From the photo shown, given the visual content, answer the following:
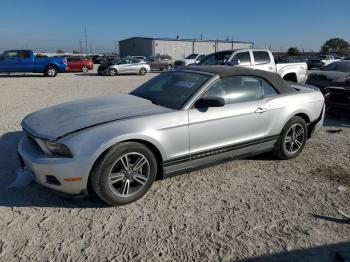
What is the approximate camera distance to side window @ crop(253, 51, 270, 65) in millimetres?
12000

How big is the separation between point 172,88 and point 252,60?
8.12m

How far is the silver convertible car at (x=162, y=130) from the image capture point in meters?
3.39

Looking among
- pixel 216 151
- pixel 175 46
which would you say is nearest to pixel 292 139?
pixel 216 151

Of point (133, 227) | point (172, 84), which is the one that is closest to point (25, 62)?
point (172, 84)

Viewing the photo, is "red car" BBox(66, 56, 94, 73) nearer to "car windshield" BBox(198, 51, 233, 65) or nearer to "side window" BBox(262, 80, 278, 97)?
"car windshield" BBox(198, 51, 233, 65)

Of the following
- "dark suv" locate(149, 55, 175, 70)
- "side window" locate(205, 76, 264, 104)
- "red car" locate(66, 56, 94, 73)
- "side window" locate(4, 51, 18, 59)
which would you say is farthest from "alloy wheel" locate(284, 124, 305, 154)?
"dark suv" locate(149, 55, 175, 70)

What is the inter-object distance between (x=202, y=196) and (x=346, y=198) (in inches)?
67.7

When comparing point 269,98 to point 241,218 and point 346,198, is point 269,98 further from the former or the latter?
point 241,218

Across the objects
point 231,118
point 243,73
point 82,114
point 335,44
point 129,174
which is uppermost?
point 335,44

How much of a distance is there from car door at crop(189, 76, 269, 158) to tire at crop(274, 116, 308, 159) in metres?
0.47

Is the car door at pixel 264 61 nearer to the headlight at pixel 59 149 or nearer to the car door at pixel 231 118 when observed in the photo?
the car door at pixel 231 118

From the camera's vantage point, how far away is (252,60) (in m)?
11.9

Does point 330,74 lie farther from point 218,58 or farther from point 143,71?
point 143,71

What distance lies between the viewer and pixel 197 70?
4.68 meters
